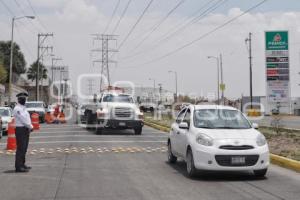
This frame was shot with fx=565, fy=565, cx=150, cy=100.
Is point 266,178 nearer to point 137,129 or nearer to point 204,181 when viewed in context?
point 204,181

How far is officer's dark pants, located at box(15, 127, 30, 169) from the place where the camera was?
1277 centimetres

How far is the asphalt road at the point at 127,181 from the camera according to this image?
31.5 feet

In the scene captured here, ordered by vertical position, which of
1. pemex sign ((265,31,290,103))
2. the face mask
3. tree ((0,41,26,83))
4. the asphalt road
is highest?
tree ((0,41,26,83))

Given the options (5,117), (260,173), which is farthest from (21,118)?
(5,117)

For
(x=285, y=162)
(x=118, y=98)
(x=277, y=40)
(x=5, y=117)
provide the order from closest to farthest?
(x=285, y=162) < (x=277, y=40) < (x=5, y=117) < (x=118, y=98)

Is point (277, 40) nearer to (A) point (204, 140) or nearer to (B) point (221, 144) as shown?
(A) point (204, 140)

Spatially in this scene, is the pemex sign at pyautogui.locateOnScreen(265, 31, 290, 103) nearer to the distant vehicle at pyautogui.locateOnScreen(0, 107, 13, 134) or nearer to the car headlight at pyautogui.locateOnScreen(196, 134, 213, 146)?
the distant vehicle at pyautogui.locateOnScreen(0, 107, 13, 134)

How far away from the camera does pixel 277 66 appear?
91.2 ft

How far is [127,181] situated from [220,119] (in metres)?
2.75

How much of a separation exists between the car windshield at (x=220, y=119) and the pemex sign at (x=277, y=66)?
14.4 meters

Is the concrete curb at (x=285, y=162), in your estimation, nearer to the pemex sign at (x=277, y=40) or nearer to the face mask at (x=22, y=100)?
the face mask at (x=22, y=100)

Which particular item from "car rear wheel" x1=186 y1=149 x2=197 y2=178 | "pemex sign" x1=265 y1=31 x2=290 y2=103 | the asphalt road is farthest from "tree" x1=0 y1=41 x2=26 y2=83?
"car rear wheel" x1=186 y1=149 x2=197 y2=178

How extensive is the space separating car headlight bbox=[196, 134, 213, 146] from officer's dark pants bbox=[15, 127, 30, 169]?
157 inches

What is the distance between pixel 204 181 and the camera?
11273mm
